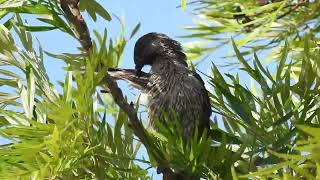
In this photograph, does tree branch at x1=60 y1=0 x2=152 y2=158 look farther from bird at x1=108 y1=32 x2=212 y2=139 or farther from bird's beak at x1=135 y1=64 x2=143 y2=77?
bird's beak at x1=135 y1=64 x2=143 y2=77

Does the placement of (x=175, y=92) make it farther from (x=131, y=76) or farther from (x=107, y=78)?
(x=107, y=78)

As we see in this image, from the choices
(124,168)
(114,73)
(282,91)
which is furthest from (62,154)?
(282,91)

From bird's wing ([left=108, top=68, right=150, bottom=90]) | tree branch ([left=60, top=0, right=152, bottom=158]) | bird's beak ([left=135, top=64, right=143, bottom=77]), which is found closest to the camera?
tree branch ([left=60, top=0, right=152, bottom=158])

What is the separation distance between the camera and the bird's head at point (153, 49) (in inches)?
52.6

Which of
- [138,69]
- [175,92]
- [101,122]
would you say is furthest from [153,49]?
[101,122]

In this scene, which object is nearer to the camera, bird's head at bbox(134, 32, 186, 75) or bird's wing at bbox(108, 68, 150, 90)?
bird's wing at bbox(108, 68, 150, 90)

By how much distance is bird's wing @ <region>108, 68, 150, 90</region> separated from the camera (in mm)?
1137

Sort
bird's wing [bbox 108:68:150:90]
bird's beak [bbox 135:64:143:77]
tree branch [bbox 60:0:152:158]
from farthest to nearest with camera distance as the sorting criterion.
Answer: bird's beak [bbox 135:64:143:77] → bird's wing [bbox 108:68:150:90] → tree branch [bbox 60:0:152:158]

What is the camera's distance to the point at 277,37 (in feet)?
Result: 4.77

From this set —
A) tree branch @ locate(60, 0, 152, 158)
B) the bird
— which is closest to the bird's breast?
the bird

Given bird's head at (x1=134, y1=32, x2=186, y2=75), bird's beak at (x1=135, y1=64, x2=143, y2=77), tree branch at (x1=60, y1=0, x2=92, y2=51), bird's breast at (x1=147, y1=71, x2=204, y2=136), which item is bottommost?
bird's breast at (x1=147, y1=71, x2=204, y2=136)

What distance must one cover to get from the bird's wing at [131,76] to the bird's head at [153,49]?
0.29 ft

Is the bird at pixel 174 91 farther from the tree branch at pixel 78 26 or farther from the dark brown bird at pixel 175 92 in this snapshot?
the tree branch at pixel 78 26

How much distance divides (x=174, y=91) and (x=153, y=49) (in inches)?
6.9
